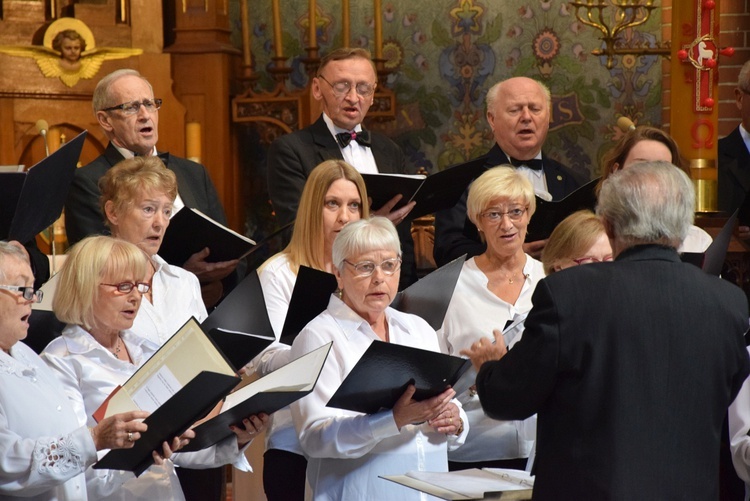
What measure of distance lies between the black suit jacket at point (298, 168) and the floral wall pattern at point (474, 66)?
184 cm

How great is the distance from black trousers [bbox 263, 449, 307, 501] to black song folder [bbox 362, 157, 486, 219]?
915 millimetres

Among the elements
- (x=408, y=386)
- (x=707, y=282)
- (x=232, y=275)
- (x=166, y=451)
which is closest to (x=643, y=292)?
(x=707, y=282)

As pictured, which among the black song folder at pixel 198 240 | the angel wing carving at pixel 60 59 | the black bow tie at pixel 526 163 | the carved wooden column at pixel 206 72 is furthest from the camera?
the carved wooden column at pixel 206 72

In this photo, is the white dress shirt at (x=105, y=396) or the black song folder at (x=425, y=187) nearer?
the white dress shirt at (x=105, y=396)

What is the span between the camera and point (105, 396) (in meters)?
3.10

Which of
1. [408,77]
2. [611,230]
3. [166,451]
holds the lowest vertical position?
[166,451]

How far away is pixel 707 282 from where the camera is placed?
259 cm

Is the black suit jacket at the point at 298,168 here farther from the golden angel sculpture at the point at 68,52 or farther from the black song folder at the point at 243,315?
the golden angel sculpture at the point at 68,52

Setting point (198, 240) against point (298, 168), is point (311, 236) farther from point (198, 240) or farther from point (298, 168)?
point (298, 168)

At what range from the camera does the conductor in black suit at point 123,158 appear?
13.5 ft

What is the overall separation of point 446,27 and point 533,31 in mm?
434

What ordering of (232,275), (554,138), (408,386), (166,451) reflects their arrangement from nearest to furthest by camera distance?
(166,451), (408,386), (232,275), (554,138)

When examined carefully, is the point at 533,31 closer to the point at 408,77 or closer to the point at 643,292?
the point at 408,77

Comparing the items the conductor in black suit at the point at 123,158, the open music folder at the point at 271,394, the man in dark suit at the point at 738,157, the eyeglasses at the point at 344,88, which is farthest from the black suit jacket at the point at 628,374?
the man in dark suit at the point at 738,157
